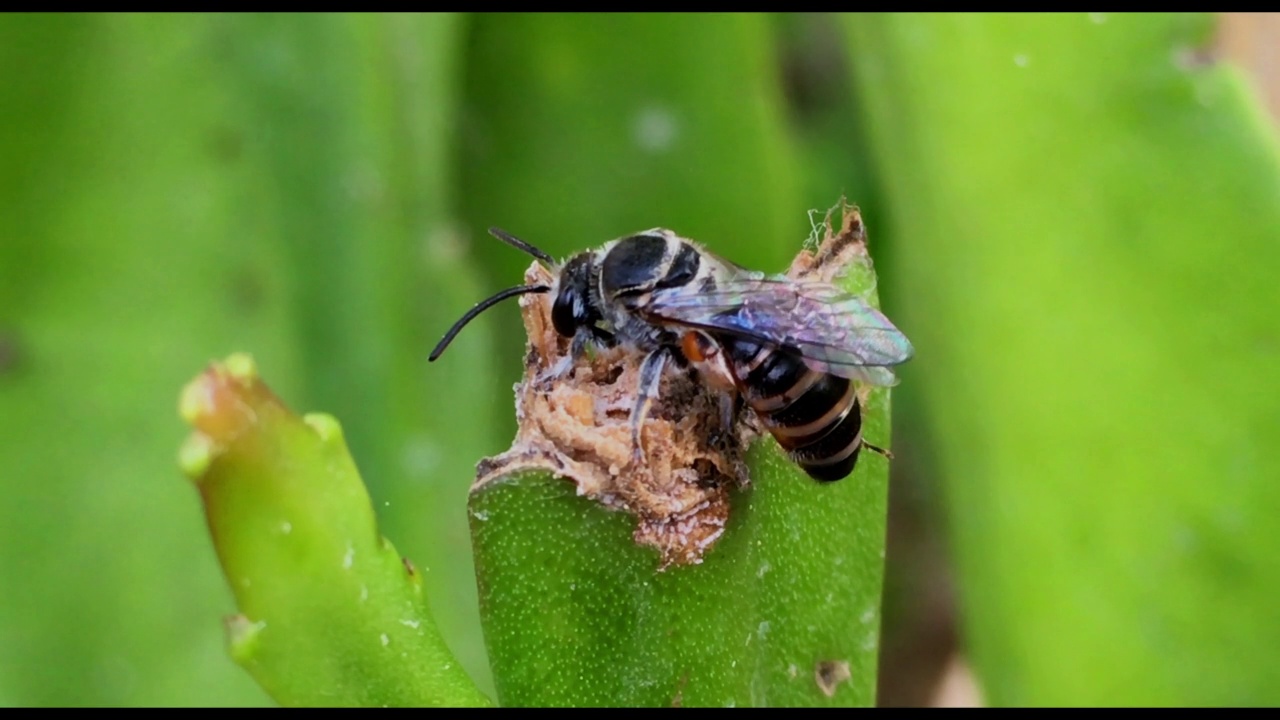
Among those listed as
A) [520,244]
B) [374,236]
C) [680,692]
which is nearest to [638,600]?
[680,692]

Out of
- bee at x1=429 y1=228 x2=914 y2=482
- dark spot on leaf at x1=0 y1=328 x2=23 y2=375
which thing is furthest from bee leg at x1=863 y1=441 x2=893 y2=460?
dark spot on leaf at x1=0 y1=328 x2=23 y2=375

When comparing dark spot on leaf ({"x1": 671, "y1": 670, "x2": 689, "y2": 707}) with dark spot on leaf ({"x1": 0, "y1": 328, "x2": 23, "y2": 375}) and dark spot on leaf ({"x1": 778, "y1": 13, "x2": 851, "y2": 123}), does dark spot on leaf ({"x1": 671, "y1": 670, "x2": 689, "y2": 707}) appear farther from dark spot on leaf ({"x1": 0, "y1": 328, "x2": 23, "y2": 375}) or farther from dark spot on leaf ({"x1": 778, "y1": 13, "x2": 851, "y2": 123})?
dark spot on leaf ({"x1": 778, "y1": 13, "x2": 851, "y2": 123})

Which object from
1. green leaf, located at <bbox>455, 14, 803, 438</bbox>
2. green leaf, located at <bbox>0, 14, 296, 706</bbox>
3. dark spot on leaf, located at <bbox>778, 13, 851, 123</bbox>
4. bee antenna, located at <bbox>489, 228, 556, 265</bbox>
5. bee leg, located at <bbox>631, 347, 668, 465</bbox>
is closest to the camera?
bee leg, located at <bbox>631, 347, 668, 465</bbox>

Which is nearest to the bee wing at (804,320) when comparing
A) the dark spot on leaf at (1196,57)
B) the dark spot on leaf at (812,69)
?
the dark spot on leaf at (1196,57)

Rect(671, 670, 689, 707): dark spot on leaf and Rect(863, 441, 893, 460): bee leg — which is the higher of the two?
Rect(863, 441, 893, 460): bee leg

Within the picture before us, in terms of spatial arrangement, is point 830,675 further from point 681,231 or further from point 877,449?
point 681,231

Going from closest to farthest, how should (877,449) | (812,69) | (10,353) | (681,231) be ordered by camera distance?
1. (877,449)
2. (10,353)
3. (681,231)
4. (812,69)
